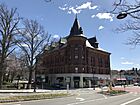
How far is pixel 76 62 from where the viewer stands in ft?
265

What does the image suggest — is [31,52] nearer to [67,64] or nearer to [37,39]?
[37,39]

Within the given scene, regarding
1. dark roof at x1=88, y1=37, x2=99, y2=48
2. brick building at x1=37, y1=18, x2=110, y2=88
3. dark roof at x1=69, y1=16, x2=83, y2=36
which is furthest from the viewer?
dark roof at x1=88, y1=37, x2=99, y2=48

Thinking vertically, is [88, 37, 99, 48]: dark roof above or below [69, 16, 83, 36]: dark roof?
below

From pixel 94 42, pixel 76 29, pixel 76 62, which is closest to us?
pixel 76 62

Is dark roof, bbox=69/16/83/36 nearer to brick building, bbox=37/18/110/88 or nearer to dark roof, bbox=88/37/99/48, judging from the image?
brick building, bbox=37/18/110/88

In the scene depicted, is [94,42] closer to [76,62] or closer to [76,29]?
[76,29]

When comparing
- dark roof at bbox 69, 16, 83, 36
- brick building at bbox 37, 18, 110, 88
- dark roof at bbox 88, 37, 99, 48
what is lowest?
brick building at bbox 37, 18, 110, 88

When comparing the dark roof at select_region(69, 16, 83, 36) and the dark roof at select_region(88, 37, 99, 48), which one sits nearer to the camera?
the dark roof at select_region(69, 16, 83, 36)

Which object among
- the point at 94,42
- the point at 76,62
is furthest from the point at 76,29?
the point at 94,42

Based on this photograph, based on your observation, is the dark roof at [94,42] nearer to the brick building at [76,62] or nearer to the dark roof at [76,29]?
the brick building at [76,62]

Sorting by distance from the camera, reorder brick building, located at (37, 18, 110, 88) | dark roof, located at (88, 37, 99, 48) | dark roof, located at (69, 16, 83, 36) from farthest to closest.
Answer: dark roof, located at (88, 37, 99, 48)
dark roof, located at (69, 16, 83, 36)
brick building, located at (37, 18, 110, 88)

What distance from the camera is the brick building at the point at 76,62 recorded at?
80375 millimetres

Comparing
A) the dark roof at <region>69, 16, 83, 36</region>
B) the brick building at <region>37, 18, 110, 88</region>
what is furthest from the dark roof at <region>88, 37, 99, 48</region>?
the dark roof at <region>69, 16, 83, 36</region>

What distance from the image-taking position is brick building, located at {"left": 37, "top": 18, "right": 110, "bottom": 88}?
8038cm
